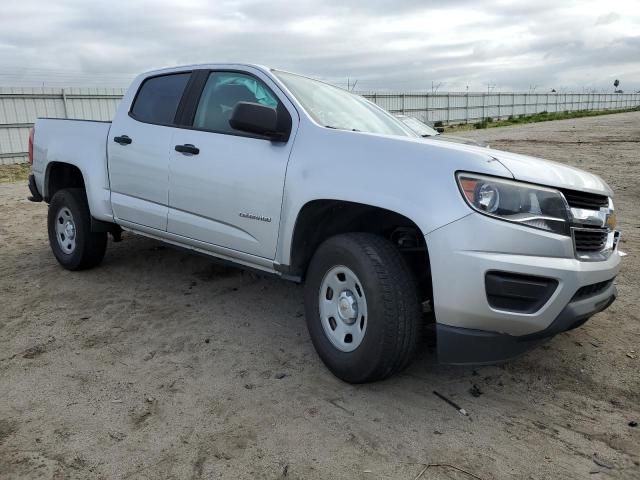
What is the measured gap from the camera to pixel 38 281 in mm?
5070

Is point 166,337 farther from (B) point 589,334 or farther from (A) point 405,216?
(B) point 589,334

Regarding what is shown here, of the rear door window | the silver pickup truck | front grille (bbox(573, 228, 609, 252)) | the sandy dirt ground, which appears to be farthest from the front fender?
the rear door window

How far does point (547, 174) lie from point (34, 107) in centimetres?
1678

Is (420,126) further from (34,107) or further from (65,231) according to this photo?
(34,107)

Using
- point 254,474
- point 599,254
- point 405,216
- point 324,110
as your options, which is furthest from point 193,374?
point 599,254

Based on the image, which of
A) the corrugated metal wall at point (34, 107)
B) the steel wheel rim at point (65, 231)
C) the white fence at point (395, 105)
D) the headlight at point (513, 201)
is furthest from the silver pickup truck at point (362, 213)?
the corrugated metal wall at point (34, 107)

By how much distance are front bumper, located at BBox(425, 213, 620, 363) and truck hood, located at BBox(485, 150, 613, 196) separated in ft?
0.92

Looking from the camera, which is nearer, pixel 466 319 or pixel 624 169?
pixel 466 319

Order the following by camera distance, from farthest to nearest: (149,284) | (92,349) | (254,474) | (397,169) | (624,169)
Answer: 1. (624,169)
2. (149,284)
3. (92,349)
4. (397,169)
5. (254,474)

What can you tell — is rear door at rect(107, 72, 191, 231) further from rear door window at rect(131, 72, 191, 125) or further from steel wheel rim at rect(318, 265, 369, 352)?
steel wheel rim at rect(318, 265, 369, 352)

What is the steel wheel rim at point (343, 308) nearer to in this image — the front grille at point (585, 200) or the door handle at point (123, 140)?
the front grille at point (585, 200)

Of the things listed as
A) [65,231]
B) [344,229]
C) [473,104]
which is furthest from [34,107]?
[473,104]

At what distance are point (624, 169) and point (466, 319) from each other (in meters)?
10.4

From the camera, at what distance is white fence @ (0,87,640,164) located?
15602mm
